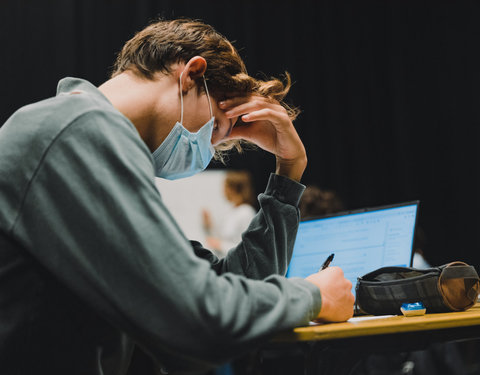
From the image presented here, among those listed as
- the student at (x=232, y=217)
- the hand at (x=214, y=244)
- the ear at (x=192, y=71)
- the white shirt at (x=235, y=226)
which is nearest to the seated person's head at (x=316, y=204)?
the student at (x=232, y=217)

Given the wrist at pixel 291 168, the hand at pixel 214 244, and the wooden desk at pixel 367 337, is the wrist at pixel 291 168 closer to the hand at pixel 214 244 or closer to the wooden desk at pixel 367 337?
the wooden desk at pixel 367 337

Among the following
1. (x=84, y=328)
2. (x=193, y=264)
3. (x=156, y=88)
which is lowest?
(x=84, y=328)

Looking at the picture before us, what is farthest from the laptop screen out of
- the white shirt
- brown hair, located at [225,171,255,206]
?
brown hair, located at [225,171,255,206]

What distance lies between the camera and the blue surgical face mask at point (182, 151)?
3.79ft

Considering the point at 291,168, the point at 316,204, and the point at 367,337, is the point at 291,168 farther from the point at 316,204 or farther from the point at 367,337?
the point at 316,204

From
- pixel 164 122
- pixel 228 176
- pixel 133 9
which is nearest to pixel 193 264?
pixel 164 122

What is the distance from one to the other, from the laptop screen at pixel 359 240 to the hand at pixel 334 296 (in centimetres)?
41

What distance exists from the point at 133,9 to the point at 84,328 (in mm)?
3585

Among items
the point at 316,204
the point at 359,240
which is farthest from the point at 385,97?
the point at 359,240

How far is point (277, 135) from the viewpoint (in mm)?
1372

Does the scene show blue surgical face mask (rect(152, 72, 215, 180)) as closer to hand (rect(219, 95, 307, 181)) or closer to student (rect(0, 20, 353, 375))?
hand (rect(219, 95, 307, 181))

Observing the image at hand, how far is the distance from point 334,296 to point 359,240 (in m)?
0.55

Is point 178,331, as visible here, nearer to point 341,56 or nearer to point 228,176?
point 228,176

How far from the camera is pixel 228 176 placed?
4.03m
